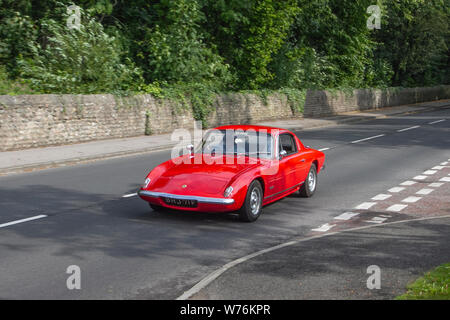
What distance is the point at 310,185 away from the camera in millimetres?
12172

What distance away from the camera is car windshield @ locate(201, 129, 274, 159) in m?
10.6

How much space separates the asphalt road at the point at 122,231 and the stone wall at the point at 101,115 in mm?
4043

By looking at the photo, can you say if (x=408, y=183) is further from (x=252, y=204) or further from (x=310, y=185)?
(x=252, y=204)

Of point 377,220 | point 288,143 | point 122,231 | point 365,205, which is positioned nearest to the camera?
point 122,231

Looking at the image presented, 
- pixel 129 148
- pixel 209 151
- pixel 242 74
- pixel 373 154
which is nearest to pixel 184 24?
pixel 242 74

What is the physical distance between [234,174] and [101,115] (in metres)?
14.3

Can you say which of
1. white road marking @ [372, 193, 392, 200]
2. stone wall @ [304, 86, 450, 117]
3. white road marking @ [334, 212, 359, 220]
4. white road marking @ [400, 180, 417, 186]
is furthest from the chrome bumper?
stone wall @ [304, 86, 450, 117]

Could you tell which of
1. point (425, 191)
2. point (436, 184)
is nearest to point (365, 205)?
point (425, 191)

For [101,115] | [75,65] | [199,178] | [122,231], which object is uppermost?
[75,65]

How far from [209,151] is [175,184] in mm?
Result: 1400

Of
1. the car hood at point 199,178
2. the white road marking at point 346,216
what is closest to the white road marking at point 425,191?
the white road marking at point 346,216

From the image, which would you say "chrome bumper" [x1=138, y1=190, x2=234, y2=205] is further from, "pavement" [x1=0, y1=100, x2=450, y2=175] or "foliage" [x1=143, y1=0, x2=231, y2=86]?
"foliage" [x1=143, y1=0, x2=231, y2=86]

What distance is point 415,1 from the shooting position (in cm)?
5206
